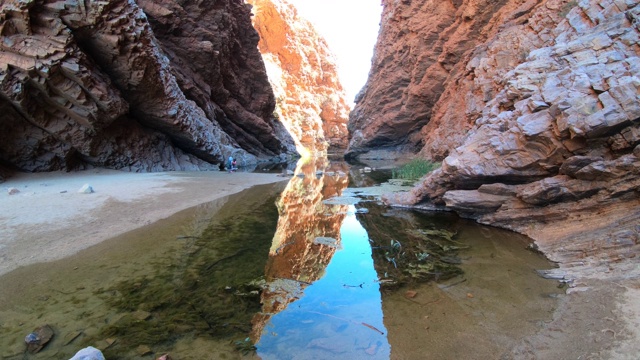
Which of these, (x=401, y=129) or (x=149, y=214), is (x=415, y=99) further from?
(x=149, y=214)

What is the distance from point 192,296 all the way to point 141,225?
12.8 ft

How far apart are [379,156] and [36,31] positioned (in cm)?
2755

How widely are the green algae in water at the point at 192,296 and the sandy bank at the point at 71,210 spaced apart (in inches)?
71.5

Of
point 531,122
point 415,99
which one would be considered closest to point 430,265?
point 531,122

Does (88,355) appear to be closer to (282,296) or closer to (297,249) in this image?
(282,296)

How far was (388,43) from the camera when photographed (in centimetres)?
3278

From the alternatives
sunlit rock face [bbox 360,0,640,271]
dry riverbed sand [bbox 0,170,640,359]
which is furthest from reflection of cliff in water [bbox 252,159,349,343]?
sunlit rock face [bbox 360,0,640,271]

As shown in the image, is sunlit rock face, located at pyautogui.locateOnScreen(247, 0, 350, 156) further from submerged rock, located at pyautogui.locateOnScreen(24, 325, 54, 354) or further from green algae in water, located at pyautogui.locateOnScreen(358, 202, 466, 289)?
submerged rock, located at pyautogui.locateOnScreen(24, 325, 54, 354)

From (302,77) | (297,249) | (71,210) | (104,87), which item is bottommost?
(297,249)

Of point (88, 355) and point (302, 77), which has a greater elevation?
point (302, 77)

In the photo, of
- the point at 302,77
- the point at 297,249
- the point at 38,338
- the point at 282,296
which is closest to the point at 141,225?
the point at 297,249

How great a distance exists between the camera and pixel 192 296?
4.45m

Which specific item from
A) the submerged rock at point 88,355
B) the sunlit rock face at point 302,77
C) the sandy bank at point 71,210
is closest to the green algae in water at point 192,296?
the submerged rock at point 88,355

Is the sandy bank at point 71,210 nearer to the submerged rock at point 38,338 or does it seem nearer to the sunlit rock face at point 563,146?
the submerged rock at point 38,338
